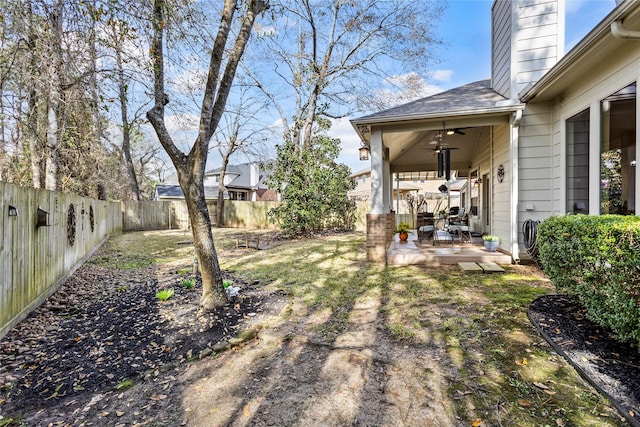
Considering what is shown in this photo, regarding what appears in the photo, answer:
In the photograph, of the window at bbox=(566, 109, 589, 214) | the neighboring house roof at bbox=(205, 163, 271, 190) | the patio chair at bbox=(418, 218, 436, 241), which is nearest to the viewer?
the window at bbox=(566, 109, 589, 214)

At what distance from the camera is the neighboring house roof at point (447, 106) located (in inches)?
239

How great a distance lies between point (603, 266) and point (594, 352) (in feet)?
2.30

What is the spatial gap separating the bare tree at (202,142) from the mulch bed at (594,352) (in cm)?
348

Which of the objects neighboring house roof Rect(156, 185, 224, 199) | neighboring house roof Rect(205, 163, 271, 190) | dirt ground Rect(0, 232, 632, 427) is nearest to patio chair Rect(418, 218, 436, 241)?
dirt ground Rect(0, 232, 632, 427)

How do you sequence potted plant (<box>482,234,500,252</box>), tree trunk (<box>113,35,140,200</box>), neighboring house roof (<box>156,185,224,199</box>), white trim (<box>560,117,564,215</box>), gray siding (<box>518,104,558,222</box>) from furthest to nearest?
neighboring house roof (<box>156,185,224,199</box>) → potted plant (<box>482,234,500,252</box>) → gray siding (<box>518,104,558,222</box>) → white trim (<box>560,117,564,215</box>) → tree trunk (<box>113,35,140,200</box>)

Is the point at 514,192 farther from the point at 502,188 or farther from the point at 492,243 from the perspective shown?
the point at 492,243

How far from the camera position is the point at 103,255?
28.3 feet

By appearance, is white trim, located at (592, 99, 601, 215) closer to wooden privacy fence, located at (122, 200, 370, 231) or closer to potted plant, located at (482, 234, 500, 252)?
potted plant, located at (482, 234, 500, 252)

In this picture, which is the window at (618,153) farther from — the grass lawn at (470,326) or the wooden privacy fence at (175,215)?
the wooden privacy fence at (175,215)

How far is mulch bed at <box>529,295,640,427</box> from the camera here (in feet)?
6.81

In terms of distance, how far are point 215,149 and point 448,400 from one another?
1738 centimetres

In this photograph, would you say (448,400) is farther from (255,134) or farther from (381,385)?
(255,134)

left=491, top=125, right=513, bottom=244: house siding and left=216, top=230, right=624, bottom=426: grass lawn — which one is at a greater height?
left=491, top=125, right=513, bottom=244: house siding

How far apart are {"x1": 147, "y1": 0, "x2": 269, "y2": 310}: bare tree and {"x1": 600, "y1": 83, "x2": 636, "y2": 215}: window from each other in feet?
15.5
